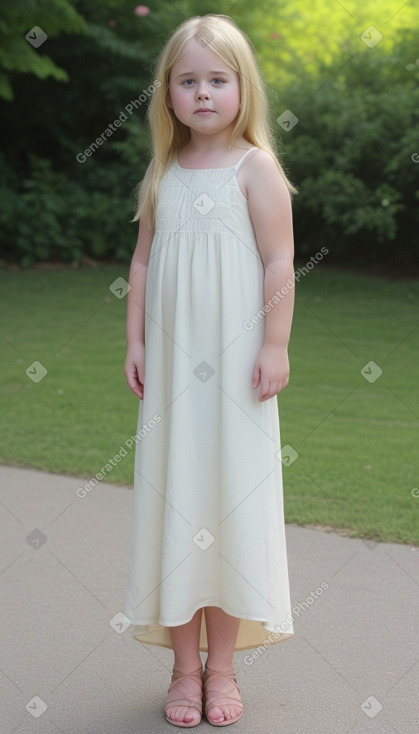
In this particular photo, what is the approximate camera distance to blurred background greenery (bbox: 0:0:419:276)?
39.2ft

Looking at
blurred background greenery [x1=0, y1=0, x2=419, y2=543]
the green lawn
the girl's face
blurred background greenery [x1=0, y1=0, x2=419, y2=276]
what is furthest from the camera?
blurred background greenery [x1=0, y1=0, x2=419, y2=276]

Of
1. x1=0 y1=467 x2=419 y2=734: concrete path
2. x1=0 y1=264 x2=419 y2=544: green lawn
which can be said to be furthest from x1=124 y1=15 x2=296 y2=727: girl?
x1=0 y1=264 x2=419 y2=544: green lawn

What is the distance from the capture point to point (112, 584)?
11.8 ft

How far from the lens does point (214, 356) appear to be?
100 inches

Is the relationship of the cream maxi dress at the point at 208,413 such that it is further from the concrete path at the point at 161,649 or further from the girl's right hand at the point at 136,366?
the concrete path at the point at 161,649

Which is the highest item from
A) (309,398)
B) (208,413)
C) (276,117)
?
(208,413)

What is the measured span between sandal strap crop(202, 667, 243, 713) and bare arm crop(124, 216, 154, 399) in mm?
789

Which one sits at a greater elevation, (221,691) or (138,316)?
(138,316)

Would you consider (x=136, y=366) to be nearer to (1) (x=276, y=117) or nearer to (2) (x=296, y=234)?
(1) (x=276, y=117)

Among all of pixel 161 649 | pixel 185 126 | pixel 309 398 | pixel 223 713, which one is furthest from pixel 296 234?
pixel 223 713

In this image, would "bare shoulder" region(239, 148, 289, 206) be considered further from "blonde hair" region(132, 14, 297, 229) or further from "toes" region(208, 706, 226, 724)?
"toes" region(208, 706, 226, 724)

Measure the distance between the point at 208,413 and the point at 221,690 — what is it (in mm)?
775

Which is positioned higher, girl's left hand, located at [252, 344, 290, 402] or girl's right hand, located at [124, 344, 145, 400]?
girl's left hand, located at [252, 344, 290, 402]

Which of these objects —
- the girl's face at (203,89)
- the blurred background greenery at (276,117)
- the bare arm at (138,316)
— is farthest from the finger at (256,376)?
the blurred background greenery at (276,117)
